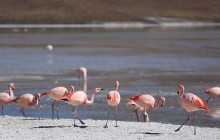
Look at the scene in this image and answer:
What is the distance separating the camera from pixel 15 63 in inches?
1000

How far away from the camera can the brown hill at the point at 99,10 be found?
82250 millimetres

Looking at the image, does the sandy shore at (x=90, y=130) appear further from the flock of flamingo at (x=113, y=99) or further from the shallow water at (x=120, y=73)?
the shallow water at (x=120, y=73)

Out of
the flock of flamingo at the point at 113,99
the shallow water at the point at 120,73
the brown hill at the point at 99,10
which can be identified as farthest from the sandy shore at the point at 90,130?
the brown hill at the point at 99,10

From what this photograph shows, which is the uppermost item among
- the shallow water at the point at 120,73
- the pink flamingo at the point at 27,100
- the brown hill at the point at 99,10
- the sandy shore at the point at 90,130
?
the pink flamingo at the point at 27,100

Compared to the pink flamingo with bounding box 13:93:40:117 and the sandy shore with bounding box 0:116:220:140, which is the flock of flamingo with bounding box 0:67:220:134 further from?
the sandy shore with bounding box 0:116:220:140

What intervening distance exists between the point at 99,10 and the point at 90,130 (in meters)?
82.0

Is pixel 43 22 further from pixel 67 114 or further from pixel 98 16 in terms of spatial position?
pixel 67 114

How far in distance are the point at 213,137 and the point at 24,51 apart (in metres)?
23.0

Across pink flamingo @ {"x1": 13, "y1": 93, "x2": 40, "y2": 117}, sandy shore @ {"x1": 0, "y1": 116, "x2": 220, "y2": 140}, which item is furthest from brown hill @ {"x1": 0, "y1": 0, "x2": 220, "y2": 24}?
sandy shore @ {"x1": 0, "y1": 116, "x2": 220, "y2": 140}

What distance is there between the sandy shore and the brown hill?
6777cm

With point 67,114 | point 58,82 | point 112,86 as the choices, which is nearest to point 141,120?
point 67,114

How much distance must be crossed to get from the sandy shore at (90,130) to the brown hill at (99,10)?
67.8 metres

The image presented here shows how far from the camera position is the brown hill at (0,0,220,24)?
270 feet

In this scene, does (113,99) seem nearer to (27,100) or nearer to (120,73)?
(27,100)
